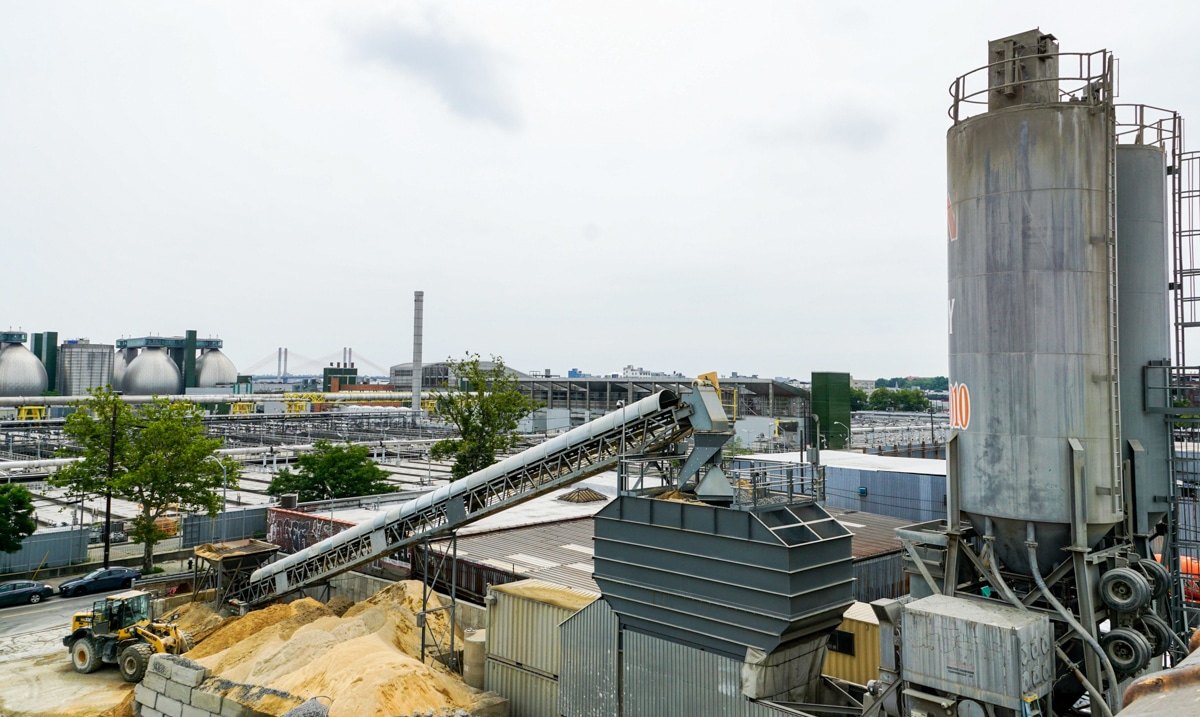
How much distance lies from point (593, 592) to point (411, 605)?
7.06 metres

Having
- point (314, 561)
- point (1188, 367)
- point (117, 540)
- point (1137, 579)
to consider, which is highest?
point (1188, 367)

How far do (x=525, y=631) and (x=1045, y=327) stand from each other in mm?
14793

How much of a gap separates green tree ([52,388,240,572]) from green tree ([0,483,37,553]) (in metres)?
2.54

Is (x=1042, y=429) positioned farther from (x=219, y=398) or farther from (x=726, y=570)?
(x=219, y=398)

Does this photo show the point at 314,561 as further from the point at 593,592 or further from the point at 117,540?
the point at 117,540

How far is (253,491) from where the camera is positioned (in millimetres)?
63312

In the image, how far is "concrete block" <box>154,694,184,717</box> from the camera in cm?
2117

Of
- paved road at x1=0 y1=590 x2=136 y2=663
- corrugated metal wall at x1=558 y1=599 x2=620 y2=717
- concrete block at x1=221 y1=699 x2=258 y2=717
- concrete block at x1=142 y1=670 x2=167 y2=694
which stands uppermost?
corrugated metal wall at x1=558 y1=599 x2=620 y2=717

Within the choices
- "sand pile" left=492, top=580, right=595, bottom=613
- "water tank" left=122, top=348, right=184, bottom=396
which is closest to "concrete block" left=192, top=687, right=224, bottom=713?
"sand pile" left=492, top=580, right=595, bottom=613

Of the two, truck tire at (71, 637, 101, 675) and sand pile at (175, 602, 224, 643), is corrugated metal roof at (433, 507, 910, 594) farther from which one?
truck tire at (71, 637, 101, 675)

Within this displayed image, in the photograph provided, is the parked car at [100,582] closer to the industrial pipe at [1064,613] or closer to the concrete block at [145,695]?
the concrete block at [145,695]

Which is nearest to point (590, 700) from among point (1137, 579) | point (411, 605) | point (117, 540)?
point (411, 605)

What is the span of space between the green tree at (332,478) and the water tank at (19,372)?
117744mm

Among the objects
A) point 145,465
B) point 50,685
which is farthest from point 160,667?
point 145,465
